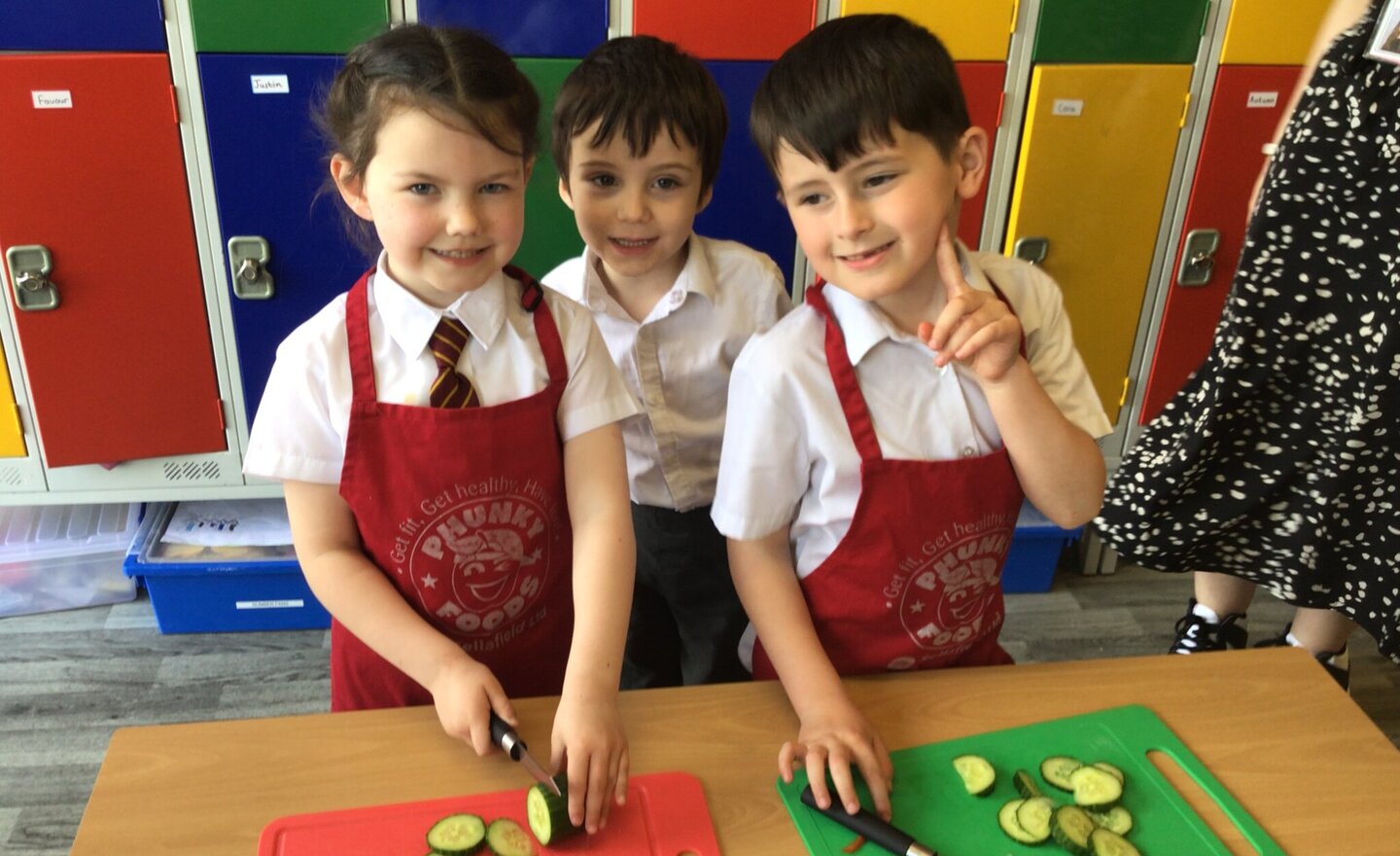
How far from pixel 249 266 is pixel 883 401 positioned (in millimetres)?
1583

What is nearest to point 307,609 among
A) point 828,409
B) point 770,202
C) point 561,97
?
point 770,202

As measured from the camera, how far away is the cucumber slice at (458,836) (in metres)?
0.81

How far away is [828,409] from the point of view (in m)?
1.05

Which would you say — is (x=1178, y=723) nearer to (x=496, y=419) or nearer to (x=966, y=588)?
(x=966, y=588)

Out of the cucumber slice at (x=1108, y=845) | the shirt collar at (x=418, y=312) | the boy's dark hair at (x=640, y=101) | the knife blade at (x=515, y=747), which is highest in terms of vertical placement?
the boy's dark hair at (x=640, y=101)

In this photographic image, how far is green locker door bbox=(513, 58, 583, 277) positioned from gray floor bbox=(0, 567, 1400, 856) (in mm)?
1059

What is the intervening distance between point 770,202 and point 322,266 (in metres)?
0.98

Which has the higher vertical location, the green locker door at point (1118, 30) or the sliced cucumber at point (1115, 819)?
the green locker door at point (1118, 30)

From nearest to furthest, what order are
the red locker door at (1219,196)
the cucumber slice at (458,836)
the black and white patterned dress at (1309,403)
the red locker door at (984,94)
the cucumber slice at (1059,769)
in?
the cucumber slice at (458,836)
the cucumber slice at (1059,769)
the black and white patterned dress at (1309,403)
the red locker door at (984,94)
the red locker door at (1219,196)

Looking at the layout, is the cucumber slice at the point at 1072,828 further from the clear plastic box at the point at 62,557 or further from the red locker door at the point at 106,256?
the clear plastic box at the point at 62,557

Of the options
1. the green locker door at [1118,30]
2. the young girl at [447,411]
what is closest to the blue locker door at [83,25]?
the young girl at [447,411]

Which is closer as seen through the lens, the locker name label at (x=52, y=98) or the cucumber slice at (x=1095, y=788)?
the cucumber slice at (x=1095, y=788)

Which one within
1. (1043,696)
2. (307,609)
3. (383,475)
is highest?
(383,475)

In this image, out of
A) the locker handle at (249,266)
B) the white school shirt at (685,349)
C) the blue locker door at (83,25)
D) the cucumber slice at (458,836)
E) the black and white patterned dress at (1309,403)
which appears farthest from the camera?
the locker handle at (249,266)
